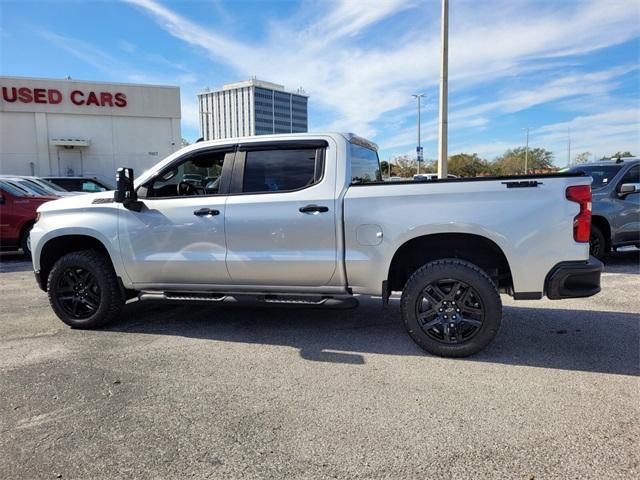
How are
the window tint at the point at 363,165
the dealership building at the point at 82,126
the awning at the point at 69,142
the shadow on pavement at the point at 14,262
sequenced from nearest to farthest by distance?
the window tint at the point at 363,165, the shadow on pavement at the point at 14,262, the dealership building at the point at 82,126, the awning at the point at 69,142

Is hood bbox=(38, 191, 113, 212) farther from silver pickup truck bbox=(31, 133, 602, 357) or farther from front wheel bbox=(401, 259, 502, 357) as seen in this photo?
front wheel bbox=(401, 259, 502, 357)

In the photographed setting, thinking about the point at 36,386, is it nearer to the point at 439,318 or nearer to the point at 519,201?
the point at 439,318

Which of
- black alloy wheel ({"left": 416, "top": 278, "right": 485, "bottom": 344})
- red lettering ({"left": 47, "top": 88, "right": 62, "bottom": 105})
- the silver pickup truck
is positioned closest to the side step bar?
the silver pickup truck

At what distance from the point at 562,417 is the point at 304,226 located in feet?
8.08

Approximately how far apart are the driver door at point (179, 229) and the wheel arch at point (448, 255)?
166cm

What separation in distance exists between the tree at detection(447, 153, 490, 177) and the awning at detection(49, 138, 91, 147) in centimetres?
3673

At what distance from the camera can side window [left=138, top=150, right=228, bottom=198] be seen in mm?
4891

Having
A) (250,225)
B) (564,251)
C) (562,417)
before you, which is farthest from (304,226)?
(562,417)

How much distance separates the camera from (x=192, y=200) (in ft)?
15.6

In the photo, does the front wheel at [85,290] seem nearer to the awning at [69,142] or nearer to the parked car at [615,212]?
Answer: the parked car at [615,212]

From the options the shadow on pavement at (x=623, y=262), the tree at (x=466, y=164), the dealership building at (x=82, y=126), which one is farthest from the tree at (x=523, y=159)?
the shadow on pavement at (x=623, y=262)

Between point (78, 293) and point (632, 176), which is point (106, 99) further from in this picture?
point (632, 176)

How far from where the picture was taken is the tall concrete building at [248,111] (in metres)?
18.0

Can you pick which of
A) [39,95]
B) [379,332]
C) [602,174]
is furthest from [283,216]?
[39,95]
